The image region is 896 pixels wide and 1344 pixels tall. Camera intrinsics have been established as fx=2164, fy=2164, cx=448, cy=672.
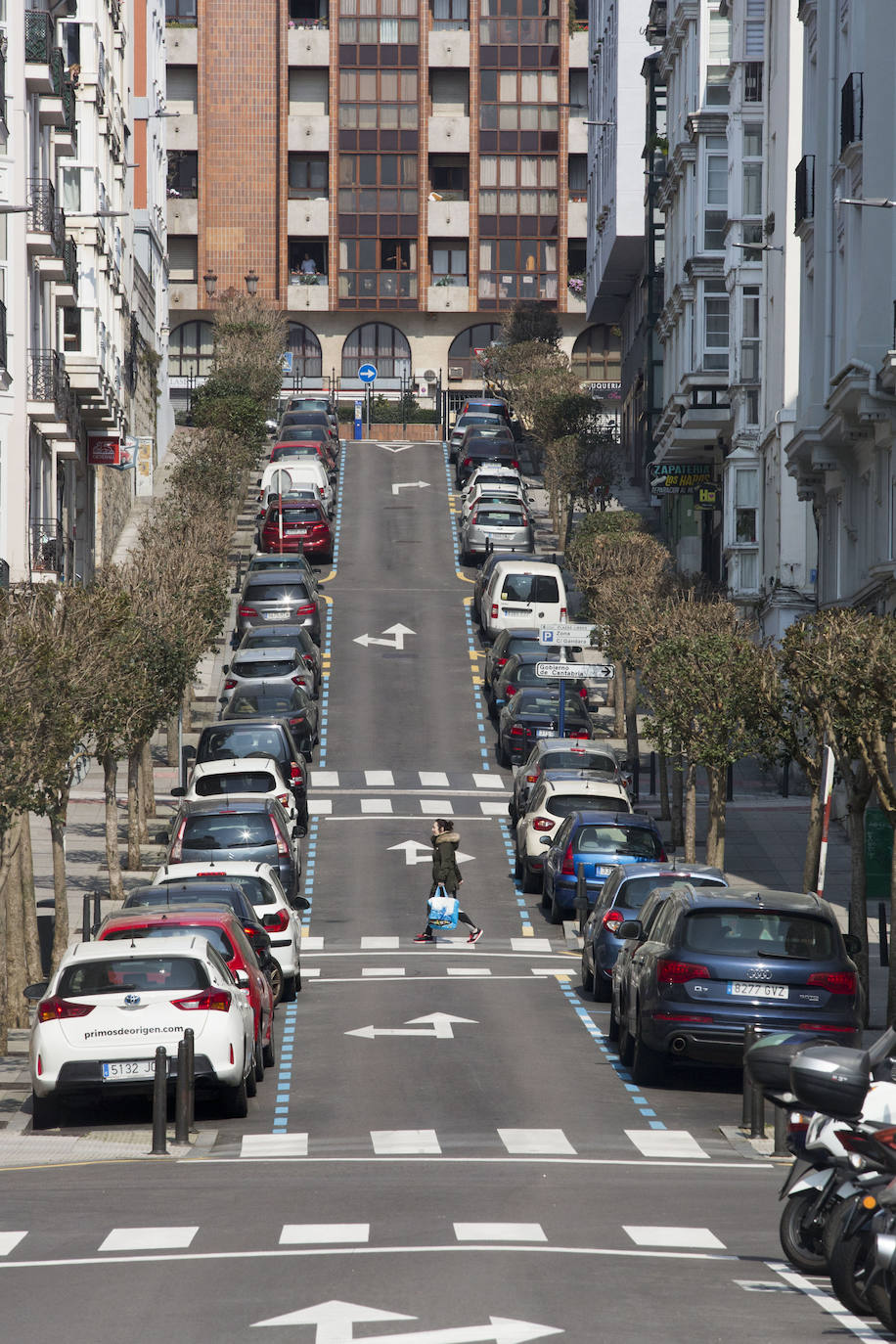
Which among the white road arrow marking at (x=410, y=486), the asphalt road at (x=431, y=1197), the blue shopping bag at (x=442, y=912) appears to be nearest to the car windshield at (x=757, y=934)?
the asphalt road at (x=431, y=1197)

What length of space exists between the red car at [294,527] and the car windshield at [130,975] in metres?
43.7

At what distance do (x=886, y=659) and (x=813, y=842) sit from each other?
177 inches

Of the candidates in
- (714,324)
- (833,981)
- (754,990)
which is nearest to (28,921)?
(754,990)

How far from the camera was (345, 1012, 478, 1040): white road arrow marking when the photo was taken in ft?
65.6

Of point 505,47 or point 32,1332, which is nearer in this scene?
point 32,1332

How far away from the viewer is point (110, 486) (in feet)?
198

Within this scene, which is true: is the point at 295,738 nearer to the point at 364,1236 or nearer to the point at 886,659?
the point at 886,659

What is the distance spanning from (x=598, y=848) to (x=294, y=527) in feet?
110

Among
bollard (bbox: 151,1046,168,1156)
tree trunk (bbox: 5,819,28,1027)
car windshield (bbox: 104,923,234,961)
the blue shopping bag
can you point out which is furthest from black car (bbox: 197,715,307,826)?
bollard (bbox: 151,1046,168,1156)

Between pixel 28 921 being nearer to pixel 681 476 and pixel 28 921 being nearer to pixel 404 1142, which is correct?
pixel 404 1142

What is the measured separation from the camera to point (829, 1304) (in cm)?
943

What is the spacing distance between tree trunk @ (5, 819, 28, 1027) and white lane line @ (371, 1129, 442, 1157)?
288 inches

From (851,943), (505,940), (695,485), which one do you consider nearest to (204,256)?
(695,485)

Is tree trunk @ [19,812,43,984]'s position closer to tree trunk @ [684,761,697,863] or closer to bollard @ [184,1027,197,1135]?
bollard @ [184,1027,197,1135]
